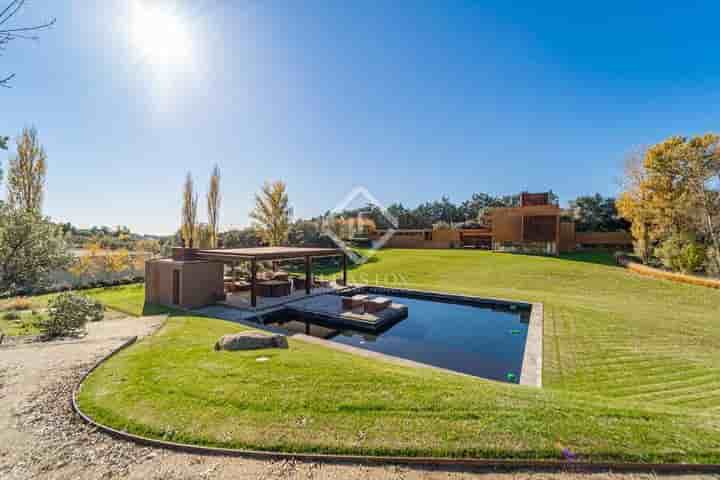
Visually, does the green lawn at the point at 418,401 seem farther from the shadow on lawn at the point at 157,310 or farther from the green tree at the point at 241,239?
the green tree at the point at 241,239

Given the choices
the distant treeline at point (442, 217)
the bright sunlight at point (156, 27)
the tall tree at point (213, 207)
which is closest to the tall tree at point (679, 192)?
the distant treeline at point (442, 217)

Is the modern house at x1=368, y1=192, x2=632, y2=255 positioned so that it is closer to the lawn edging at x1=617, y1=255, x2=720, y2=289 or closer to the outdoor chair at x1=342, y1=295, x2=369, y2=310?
the lawn edging at x1=617, y1=255, x2=720, y2=289

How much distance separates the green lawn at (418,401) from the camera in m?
3.06

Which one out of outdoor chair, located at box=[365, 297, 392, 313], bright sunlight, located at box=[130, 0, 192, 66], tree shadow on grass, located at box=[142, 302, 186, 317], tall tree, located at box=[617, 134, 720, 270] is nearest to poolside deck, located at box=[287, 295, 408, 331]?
outdoor chair, located at box=[365, 297, 392, 313]

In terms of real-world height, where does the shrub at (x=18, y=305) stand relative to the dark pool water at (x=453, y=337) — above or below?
above

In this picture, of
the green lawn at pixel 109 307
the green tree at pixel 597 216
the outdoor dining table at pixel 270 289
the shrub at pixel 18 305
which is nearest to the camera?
the green lawn at pixel 109 307

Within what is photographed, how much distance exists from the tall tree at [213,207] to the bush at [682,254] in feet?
81.1

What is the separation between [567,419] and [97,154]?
Result: 52.3 ft

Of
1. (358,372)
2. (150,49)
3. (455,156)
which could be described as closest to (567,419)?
(358,372)

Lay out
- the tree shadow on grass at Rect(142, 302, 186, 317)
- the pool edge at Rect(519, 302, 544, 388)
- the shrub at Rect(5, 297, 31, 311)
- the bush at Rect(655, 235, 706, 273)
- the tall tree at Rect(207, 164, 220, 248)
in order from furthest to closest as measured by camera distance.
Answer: the tall tree at Rect(207, 164, 220, 248) → the bush at Rect(655, 235, 706, 273) → the shrub at Rect(5, 297, 31, 311) → the tree shadow on grass at Rect(142, 302, 186, 317) → the pool edge at Rect(519, 302, 544, 388)

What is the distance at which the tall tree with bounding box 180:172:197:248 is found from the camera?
17547 millimetres

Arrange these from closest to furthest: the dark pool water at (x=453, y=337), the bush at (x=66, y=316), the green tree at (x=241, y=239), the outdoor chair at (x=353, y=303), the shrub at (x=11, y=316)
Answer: the dark pool water at (x=453, y=337) → the bush at (x=66, y=316) → the shrub at (x=11, y=316) → the outdoor chair at (x=353, y=303) → the green tree at (x=241, y=239)

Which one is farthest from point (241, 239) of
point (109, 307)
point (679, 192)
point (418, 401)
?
point (679, 192)

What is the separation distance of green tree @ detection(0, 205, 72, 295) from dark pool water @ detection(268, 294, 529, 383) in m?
5.74
